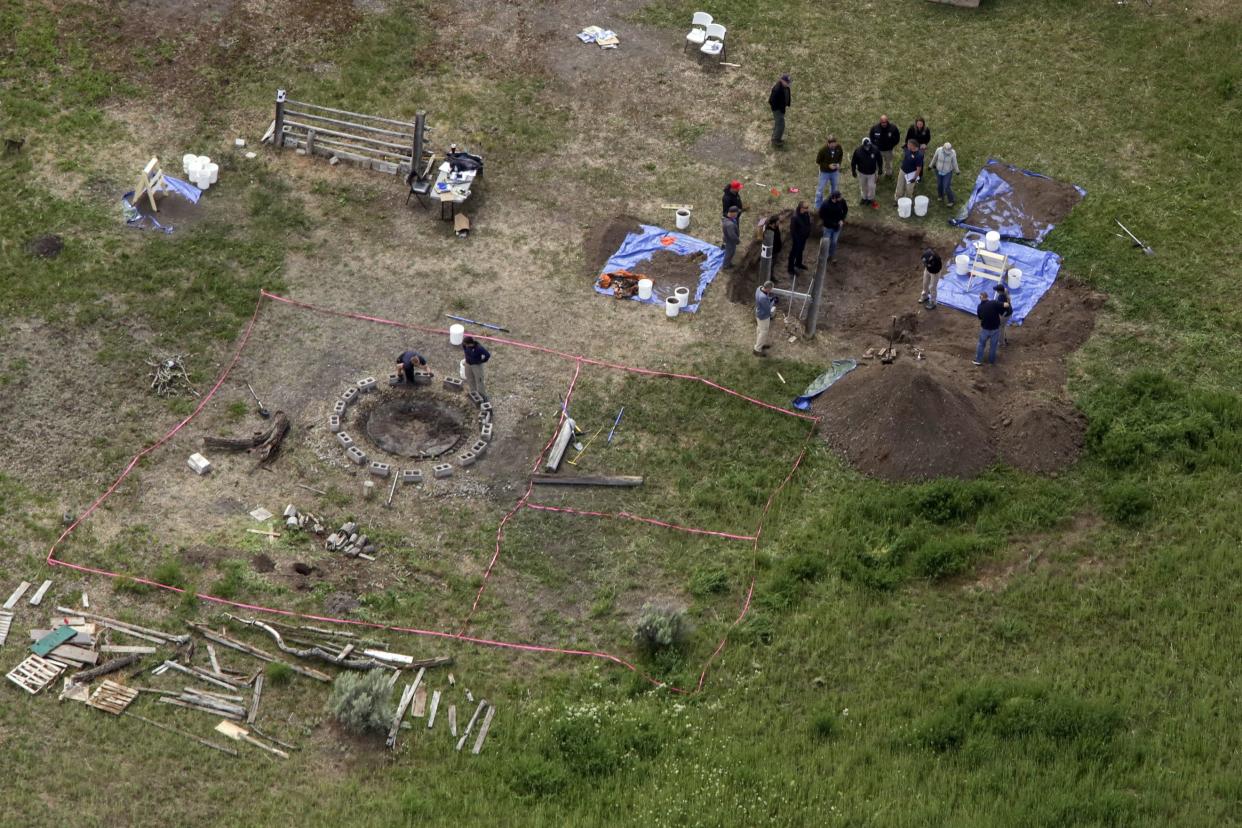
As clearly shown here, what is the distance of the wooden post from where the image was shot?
30828mm

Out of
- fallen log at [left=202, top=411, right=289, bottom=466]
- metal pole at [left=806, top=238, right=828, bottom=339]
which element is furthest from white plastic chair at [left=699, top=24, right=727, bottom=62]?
fallen log at [left=202, top=411, right=289, bottom=466]

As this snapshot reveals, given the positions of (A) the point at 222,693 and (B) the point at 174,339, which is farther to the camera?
(B) the point at 174,339

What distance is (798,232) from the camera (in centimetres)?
2784

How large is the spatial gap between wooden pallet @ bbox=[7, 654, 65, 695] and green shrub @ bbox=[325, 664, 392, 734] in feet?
13.2

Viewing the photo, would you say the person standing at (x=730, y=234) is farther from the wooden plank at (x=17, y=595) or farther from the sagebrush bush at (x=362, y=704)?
the wooden plank at (x=17, y=595)

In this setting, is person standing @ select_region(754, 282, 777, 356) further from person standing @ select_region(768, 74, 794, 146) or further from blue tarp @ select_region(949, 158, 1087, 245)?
person standing @ select_region(768, 74, 794, 146)

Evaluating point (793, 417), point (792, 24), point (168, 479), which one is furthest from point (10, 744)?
point (792, 24)

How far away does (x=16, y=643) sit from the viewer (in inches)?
813

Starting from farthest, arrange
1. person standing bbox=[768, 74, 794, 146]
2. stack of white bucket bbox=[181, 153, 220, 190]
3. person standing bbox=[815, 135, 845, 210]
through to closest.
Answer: person standing bbox=[768, 74, 794, 146] → stack of white bucket bbox=[181, 153, 220, 190] → person standing bbox=[815, 135, 845, 210]

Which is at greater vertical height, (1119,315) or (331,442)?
(1119,315)

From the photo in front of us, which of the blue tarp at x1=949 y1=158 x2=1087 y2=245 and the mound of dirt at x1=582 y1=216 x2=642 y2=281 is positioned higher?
the blue tarp at x1=949 y1=158 x2=1087 y2=245

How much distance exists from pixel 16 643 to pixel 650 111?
60.1ft

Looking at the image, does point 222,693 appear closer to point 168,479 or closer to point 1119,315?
point 168,479

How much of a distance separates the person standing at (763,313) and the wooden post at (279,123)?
11576mm
